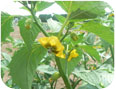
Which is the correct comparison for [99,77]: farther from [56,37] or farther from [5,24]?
[5,24]

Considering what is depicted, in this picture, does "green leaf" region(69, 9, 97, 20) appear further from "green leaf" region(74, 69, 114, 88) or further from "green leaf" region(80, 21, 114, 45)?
"green leaf" region(74, 69, 114, 88)

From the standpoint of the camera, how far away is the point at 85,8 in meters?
0.59

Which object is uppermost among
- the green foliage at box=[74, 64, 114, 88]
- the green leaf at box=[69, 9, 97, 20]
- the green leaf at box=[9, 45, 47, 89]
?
the green leaf at box=[69, 9, 97, 20]

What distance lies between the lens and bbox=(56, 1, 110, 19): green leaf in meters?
0.58

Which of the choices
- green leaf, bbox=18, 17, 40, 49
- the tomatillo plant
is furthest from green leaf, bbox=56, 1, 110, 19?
green leaf, bbox=18, 17, 40, 49

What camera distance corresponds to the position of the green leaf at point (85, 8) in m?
0.58

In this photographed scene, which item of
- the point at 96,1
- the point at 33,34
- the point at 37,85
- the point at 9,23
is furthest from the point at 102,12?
the point at 37,85

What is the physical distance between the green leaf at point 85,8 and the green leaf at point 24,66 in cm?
18

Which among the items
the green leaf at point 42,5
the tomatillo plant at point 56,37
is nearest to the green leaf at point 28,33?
the tomatillo plant at point 56,37

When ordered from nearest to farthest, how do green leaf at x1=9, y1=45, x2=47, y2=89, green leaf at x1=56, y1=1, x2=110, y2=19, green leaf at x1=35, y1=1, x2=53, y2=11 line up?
green leaf at x1=56, y1=1, x2=110, y2=19, green leaf at x1=9, y1=45, x2=47, y2=89, green leaf at x1=35, y1=1, x2=53, y2=11

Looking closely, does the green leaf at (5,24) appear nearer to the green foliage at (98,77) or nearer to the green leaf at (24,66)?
the green leaf at (24,66)

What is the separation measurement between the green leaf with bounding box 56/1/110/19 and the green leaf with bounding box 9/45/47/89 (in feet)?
0.60

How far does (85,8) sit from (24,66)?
0.29 m

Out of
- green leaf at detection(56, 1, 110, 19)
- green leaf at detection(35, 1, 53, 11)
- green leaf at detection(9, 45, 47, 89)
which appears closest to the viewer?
green leaf at detection(56, 1, 110, 19)
